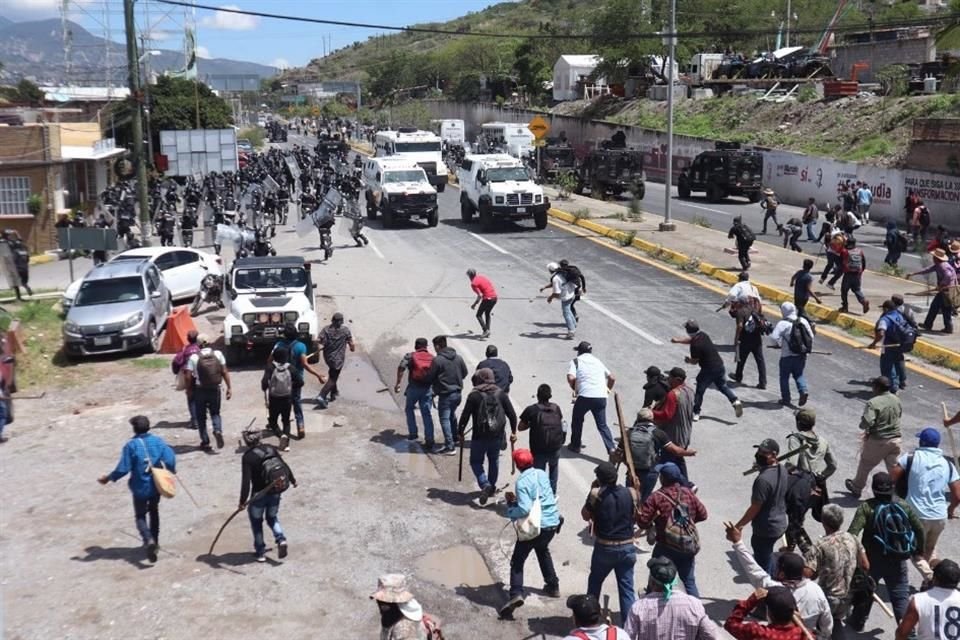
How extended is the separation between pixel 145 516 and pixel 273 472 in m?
1.44

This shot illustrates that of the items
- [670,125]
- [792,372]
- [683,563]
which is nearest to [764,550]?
[683,563]

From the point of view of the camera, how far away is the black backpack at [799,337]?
13.1 meters

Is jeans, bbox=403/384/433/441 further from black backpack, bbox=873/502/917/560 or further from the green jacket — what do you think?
black backpack, bbox=873/502/917/560

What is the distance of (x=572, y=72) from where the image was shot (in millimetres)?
82562

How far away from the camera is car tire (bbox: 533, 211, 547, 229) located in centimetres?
3122

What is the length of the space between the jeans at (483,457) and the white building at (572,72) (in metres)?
72.7

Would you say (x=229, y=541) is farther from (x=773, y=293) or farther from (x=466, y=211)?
(x=466, y=211)

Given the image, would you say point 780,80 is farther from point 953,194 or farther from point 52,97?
point 52,97

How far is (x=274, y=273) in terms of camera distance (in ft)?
59.3

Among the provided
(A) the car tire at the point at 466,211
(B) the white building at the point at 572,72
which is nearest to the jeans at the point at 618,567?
(A) the car tire at the point at 466,211

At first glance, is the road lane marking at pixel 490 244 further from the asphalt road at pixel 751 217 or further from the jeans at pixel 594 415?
the jeans at pixel 594 415

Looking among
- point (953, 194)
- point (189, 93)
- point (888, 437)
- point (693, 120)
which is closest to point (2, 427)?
point (888, 437)

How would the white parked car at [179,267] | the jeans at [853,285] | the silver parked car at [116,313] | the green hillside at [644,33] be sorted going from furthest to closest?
1. the green hillside at [644,33]
2. the white parked car at [179,267]
3. the jeans at [853,285]
4. the silver parked car at [116,313]

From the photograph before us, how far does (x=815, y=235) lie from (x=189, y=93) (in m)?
47.3
